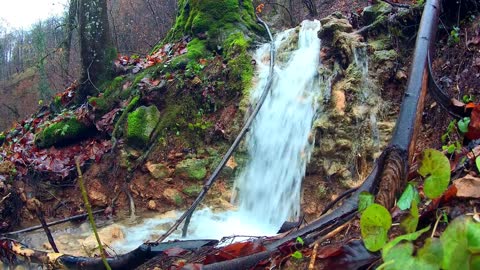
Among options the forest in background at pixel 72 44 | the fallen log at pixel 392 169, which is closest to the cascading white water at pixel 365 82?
the fallen log at pixel 392 169

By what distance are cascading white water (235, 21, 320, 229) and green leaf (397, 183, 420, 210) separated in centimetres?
388

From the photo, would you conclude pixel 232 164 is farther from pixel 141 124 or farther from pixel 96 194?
pixel 96 194

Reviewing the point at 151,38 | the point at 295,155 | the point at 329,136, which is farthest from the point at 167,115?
the point at 151,38

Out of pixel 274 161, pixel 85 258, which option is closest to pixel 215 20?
pixel 274 161

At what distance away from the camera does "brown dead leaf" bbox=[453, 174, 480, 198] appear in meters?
1.23

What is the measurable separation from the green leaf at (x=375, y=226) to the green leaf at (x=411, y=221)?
0.08 m

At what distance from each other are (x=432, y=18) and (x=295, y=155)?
11.7 feet

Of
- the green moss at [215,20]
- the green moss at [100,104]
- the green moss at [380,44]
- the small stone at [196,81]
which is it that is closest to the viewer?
the green moss at [380,44]

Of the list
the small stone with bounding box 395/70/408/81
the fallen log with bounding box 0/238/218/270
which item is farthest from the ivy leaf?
the small stone with bounding box 395/70/408/81

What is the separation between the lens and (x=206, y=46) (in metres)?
7.85

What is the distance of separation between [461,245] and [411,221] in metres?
0.33

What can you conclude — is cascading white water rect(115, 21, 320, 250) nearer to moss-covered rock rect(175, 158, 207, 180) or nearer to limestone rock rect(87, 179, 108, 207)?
moss-covered rock rect(175, 158, 207, 180)

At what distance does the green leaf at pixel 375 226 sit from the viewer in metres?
1.13

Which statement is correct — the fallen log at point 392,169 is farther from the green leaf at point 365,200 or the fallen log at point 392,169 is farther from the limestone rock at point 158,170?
the limestone rock at point 158,170
